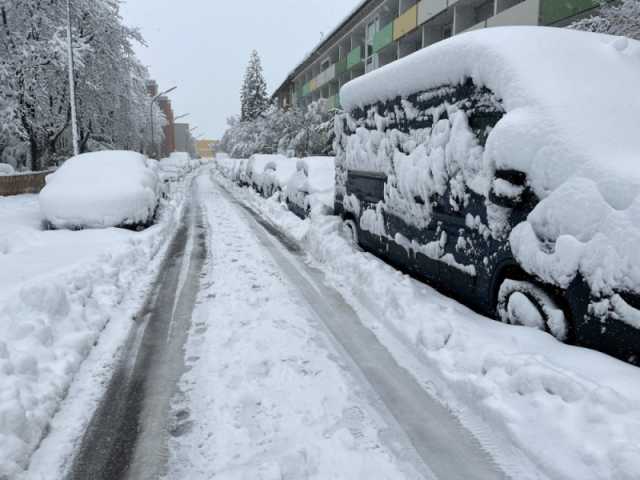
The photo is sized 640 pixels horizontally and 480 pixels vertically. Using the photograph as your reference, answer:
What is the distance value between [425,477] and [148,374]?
232 centimetres

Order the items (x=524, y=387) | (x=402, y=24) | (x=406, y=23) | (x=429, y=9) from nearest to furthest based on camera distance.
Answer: (x=524, y=387)
(x=429, y=9)
(x=406, y=23)
(x=402, y=24)

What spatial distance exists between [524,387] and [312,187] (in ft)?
27.1

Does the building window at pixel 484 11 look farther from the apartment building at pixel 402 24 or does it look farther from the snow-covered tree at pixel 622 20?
the snow-covered tree at pixel 622 20

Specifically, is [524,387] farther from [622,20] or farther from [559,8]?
[559,8]

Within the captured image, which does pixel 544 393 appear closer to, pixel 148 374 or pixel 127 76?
pixel 148 374

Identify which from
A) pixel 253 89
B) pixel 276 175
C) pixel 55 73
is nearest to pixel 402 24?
pixel 276 175

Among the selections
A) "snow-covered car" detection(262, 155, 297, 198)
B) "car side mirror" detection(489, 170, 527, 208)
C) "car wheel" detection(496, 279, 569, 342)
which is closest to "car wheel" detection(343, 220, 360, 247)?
"car wheel" detection(496, 279, 569, 342)

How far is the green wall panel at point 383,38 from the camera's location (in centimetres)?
2388

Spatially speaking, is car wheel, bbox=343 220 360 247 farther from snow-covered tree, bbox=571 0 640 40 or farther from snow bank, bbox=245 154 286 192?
snow bank, bbox=245 154 286 192

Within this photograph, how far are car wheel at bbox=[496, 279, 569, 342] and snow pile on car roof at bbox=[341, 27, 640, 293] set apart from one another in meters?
0.21

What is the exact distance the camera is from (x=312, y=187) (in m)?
10.8

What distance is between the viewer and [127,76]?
2503 cm

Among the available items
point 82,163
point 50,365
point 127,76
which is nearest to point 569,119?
point 50,365

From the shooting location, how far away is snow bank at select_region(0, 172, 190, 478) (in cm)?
285
